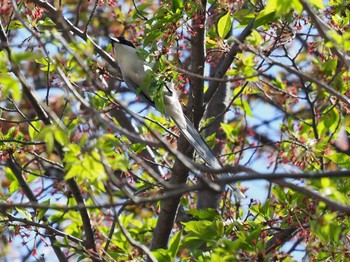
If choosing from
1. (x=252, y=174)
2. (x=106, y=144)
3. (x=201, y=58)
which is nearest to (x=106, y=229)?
(x=201, y=58)

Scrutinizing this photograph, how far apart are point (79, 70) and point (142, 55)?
1.39 m

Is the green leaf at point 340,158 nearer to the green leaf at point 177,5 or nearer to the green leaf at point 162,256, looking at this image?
the green leaf at point 162,256

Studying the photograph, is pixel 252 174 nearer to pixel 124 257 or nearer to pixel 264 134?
pixel 124 257

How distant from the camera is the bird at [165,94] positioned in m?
5.16

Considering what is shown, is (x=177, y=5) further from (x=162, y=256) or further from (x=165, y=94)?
(x=162, y=256)

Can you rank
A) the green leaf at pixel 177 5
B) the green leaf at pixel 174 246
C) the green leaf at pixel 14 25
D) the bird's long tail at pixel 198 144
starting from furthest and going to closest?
the green leaf at pixel 14 25, the bird's long tail at pixel 198 144, the green leaf at pixel 177 5, the green leaf at pixel 174 246

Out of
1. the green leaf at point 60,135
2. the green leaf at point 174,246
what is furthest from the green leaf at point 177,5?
the green leaf at point 60,135

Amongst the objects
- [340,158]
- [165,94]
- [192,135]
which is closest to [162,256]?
[192,135]

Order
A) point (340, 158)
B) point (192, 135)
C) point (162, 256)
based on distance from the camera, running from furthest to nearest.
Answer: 1. point (192, 135)
2. point (340, 158)
3. point (162, 256)

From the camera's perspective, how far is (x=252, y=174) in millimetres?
2648

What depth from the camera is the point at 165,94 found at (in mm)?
5852

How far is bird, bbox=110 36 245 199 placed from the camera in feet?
16.9

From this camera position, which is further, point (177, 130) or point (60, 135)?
point (177, 130)

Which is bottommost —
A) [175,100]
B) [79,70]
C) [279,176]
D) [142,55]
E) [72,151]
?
[279,176]
